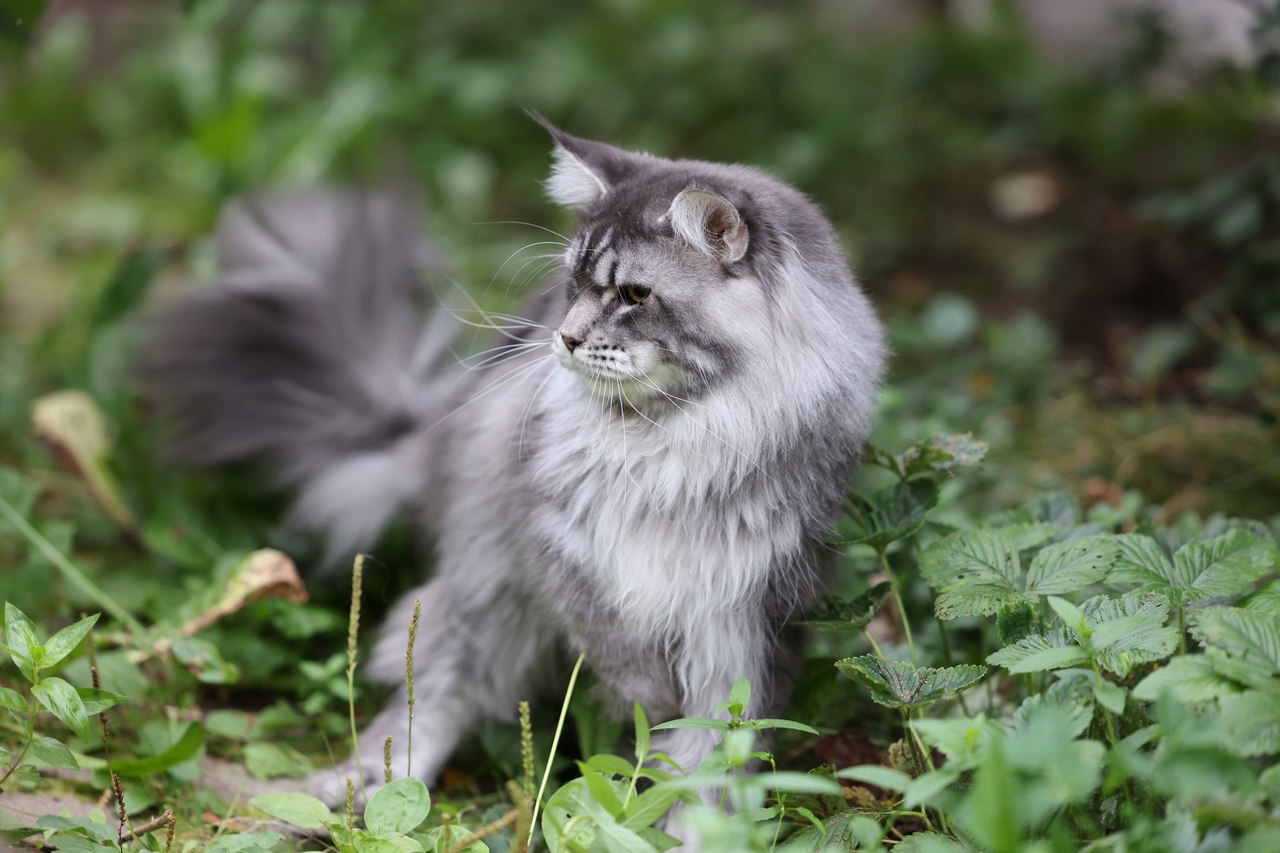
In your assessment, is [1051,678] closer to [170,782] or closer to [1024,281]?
[170,782]

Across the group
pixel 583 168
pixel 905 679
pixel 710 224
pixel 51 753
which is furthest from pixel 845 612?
pixel 51 753

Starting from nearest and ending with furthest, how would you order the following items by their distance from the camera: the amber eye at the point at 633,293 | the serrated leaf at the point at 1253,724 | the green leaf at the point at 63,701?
the serrated leaf at the point at 1253,724
the green leaf at the point at 63,701
the amber eye at the point at 633,293

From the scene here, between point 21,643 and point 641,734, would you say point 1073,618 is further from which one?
→ point 21,643

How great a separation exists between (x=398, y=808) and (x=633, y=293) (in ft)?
3.21

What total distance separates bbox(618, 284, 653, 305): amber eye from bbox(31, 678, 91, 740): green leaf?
3.74ft

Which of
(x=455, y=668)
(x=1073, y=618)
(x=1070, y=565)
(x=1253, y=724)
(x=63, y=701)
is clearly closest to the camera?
(x=1253, y=724)

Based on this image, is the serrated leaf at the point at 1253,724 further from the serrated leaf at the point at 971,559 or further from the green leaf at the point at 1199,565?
the serrated leaf at the point at 971,559

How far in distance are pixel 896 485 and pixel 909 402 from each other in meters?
1.32

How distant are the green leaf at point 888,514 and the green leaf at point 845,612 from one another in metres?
0.10

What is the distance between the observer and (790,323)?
1831 millimetres

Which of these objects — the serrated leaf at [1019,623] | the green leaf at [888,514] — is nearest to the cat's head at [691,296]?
the green leaf at [888,514]

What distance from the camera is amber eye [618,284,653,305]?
1.85 m

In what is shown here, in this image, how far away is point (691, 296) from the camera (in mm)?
1819

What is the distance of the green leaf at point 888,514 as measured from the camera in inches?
76.0
